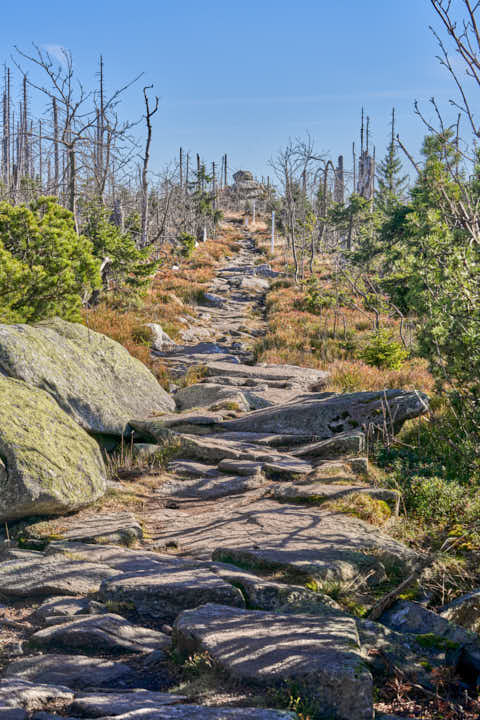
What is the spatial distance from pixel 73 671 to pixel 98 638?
0.33 m

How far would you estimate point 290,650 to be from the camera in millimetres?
2838

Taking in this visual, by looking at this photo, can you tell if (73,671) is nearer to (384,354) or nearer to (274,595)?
(274,595)

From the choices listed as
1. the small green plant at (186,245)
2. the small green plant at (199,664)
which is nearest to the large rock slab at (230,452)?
the small green plant at (199,664)

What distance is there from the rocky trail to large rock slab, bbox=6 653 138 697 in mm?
11

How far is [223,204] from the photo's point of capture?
76938 mm

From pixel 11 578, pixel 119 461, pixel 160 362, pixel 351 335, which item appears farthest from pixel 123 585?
pixel 351 335

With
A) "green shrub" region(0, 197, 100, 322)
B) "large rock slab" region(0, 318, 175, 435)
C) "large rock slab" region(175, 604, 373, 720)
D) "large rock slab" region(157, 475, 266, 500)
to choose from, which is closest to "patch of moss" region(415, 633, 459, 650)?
"large rock slab" region(175, 604, 373, 720)

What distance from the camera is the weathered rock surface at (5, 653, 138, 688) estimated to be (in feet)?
9.39

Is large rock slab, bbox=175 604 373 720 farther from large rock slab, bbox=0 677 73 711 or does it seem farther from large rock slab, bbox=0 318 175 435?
large rock slab, bbox=0 318 175 435

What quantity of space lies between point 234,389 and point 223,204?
229ft

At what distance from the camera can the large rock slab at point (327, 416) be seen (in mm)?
7805

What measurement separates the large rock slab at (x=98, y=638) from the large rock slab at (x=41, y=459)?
75.2 inches

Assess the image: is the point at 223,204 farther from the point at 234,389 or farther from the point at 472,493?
the point at 472,493

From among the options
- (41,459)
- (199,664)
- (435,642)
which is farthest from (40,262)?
(435,642)
